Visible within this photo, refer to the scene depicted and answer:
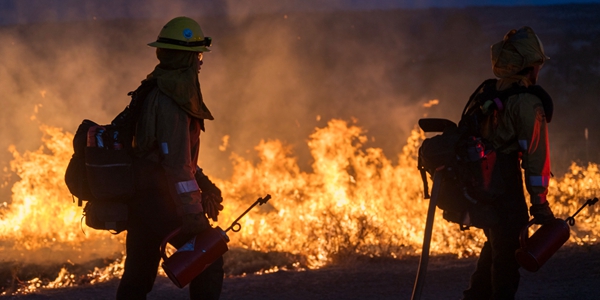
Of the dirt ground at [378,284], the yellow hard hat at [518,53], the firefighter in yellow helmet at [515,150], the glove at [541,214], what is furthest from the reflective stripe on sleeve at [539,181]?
the dirt ground at [378,284]

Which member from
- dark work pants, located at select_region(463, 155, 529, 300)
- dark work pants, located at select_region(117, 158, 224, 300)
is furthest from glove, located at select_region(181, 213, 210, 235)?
dark work pants, located at select_region(463, 155, 529, 300)

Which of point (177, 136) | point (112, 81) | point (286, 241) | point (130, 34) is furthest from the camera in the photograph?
point (130, 34)

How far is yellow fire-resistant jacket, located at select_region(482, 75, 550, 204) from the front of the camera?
3.86 m

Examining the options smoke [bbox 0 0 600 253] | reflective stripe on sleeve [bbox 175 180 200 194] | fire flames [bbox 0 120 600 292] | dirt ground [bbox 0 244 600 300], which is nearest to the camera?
reflective stripe on sleeve [bbox 175 180 200 194]

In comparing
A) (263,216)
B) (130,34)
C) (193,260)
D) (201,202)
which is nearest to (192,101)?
(201,202)

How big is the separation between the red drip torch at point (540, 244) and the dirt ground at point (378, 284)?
1730 mm

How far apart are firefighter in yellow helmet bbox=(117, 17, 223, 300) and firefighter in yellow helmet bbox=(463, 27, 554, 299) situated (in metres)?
1.52

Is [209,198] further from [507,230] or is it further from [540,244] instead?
[540,244]

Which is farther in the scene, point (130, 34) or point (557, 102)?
point (130, 34)

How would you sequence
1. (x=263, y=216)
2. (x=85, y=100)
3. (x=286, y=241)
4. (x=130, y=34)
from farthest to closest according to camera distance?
1. (x=130, y=34)
2. (x=85, y=100)
3. (x=263, y=216)
4. (x=286, y=241)

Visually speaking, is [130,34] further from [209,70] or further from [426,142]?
[426,142]

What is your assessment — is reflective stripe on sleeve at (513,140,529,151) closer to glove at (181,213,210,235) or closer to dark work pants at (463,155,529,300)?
dark work pants at (463,155,529,300)

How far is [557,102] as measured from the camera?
2684 centimetres

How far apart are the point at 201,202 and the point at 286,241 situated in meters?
4.36
